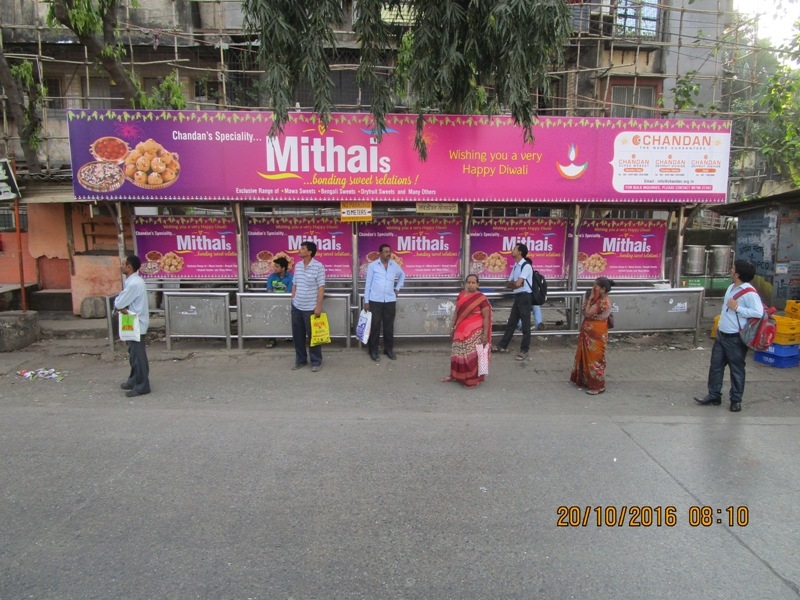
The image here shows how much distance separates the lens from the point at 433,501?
11.7 feet

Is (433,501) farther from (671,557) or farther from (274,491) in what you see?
(671,557)

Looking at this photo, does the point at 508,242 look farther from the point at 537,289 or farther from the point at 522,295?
the point at 522,295

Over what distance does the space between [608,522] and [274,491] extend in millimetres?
2271

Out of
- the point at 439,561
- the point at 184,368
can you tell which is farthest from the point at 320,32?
the point at 439,561

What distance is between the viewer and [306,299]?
6969 millimetres

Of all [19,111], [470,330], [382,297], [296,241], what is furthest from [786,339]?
[19,111]

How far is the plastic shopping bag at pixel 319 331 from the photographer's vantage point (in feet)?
22.7

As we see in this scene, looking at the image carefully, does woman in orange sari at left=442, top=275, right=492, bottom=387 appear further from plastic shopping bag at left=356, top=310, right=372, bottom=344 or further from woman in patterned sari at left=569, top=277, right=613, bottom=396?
plastic shopping bag at left=356, top=310, right=372, bottom=344

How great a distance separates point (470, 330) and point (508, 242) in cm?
299

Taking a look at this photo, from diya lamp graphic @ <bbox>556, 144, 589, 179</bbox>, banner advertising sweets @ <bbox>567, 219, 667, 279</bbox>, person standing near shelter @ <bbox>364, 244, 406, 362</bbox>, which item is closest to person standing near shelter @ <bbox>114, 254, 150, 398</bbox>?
person standing near shelter @ <bbox>364, 244, 406, 362</bbox>

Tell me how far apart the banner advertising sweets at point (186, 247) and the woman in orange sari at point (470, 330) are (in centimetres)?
406

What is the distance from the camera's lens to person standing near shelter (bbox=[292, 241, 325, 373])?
272 inches

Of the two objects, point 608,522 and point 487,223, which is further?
point 487,223

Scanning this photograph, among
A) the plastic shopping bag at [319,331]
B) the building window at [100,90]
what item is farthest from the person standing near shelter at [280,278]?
the building window at [100,90]
